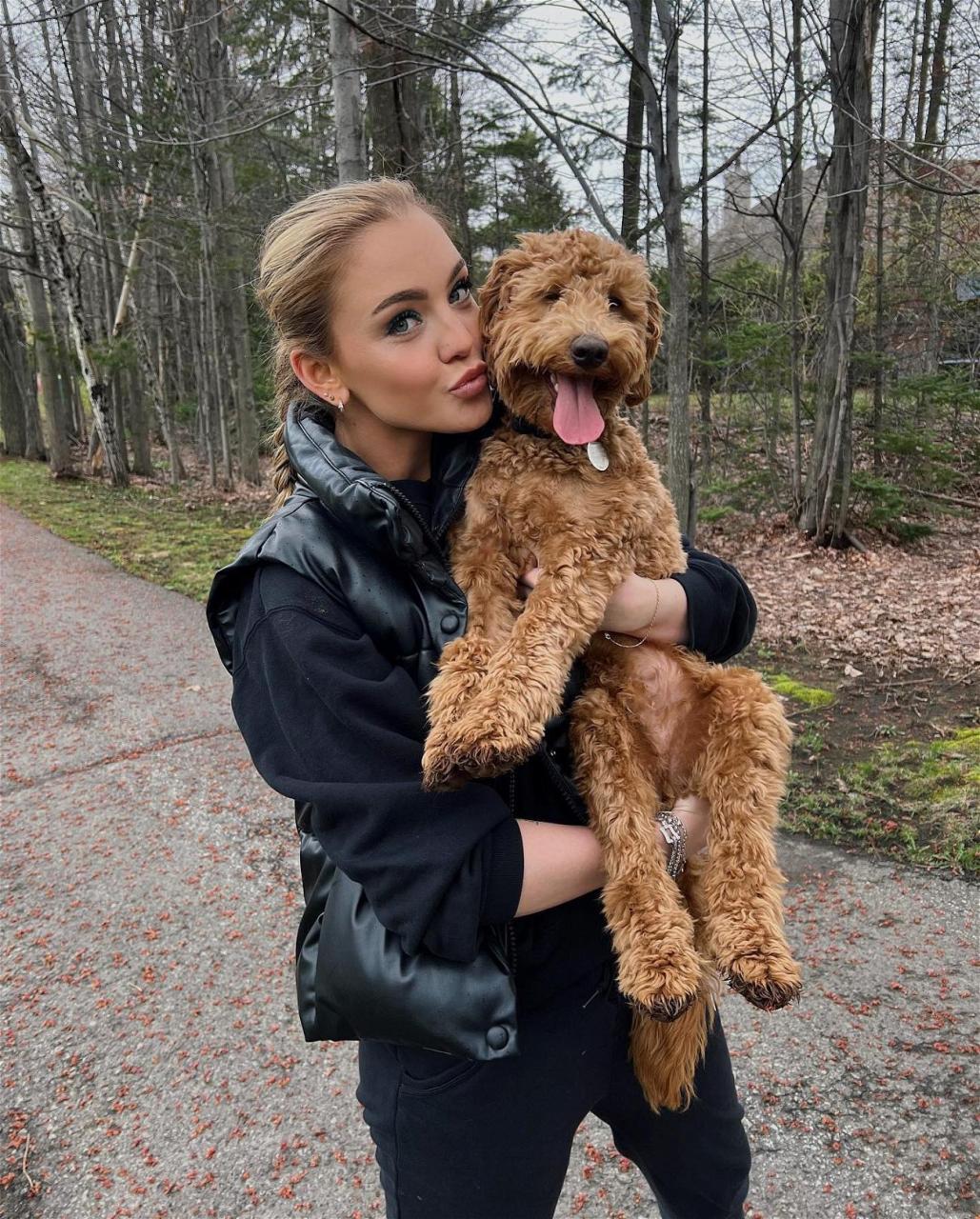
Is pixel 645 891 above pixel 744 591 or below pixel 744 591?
below

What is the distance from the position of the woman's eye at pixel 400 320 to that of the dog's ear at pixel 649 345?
2.08ft

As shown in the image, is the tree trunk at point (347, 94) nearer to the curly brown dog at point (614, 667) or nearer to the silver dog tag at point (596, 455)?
the curly brown dog at point (614, 667)

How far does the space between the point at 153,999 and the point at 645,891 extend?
256 centimetres

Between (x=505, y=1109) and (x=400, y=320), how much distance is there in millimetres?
1489

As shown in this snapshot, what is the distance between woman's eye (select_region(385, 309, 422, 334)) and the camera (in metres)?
1.65

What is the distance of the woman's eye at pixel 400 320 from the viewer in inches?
64.9

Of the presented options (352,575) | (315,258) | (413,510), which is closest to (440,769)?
(352,575)

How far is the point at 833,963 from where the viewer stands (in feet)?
11.1

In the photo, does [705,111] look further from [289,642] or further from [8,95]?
[8,95]

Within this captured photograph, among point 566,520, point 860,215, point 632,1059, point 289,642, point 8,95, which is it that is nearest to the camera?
point 289,642

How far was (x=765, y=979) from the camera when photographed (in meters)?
1.69

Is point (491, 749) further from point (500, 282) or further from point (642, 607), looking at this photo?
point (500, 282)

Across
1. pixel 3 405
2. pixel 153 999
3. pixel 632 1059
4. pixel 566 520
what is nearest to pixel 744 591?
pixel 566 520

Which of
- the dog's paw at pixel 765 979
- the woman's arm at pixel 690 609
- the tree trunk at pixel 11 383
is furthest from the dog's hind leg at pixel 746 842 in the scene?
the tree trunk at pixel 11 383
